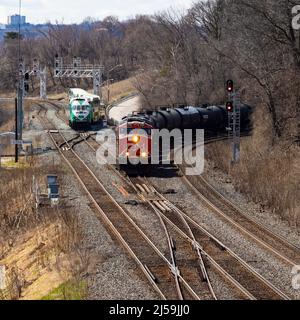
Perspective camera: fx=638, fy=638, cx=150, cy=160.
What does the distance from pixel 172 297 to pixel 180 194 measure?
38.2ft

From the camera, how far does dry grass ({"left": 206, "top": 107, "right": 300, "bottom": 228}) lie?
22.7m

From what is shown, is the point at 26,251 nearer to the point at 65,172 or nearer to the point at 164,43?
the point at 65,172

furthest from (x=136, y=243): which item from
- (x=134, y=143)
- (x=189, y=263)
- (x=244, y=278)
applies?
(x=134, y=143)

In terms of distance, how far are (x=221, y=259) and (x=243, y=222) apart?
440 centimetres

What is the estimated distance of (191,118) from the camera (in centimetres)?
3941

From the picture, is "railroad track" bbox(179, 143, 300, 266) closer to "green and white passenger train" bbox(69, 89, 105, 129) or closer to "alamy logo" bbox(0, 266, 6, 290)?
"alamy logo" bbox(0, 266, 6, 290)

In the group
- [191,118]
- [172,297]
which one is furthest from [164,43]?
[172,297]

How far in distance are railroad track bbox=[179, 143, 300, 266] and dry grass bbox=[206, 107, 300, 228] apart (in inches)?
48.6

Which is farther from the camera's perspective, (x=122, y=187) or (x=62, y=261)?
(x=122, y=187)

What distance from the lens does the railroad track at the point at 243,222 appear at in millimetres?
17281

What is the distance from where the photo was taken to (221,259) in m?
16.5

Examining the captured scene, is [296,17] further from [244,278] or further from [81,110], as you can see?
[244,278]

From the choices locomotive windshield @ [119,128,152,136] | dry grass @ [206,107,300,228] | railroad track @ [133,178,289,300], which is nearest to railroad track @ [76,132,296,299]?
railroad track @ [133,178,289,300]

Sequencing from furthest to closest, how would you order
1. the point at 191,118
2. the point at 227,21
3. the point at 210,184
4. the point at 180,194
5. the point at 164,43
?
the point at 164,43 → the point at 227,21 → the point at 191,118 → the point at 210,184 → the point at 180,194
